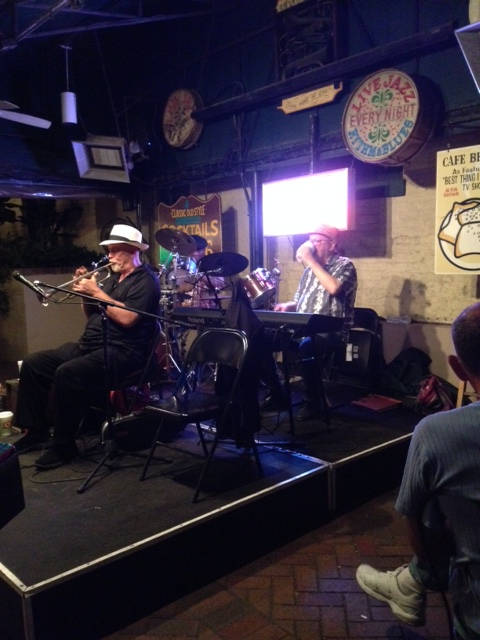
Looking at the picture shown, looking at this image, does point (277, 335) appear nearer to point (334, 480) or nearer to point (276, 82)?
point (334, 480)

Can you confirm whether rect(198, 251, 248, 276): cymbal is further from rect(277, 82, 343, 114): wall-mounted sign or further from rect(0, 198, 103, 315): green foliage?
rect(0, 198, 103, 315): green foliage

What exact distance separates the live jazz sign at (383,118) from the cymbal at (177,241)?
2052 millimetres

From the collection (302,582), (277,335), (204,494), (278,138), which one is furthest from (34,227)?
(302,582)

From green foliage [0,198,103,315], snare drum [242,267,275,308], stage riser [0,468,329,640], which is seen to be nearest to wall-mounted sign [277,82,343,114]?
snare drum [242,267,275,308]

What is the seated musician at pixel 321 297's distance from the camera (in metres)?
4.06

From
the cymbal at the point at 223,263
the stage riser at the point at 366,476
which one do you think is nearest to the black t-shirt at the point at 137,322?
the stage riser at the point at 366,476

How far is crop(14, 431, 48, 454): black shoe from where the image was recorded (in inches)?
147

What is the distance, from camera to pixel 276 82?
588 centimetres

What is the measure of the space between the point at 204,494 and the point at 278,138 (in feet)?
14.4

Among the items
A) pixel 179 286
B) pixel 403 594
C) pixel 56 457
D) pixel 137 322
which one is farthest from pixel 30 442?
pixel 179 286

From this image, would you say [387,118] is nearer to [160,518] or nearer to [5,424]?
[160,518]

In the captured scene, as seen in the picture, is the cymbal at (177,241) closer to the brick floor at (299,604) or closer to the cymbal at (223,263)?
the cymbal at (223,263)

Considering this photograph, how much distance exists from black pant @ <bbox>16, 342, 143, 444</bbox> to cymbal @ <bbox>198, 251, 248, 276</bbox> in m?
1.90

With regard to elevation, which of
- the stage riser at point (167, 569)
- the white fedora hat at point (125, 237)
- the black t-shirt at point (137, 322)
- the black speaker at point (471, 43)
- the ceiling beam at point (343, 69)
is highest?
the ceiling beam at point (343, 69)
